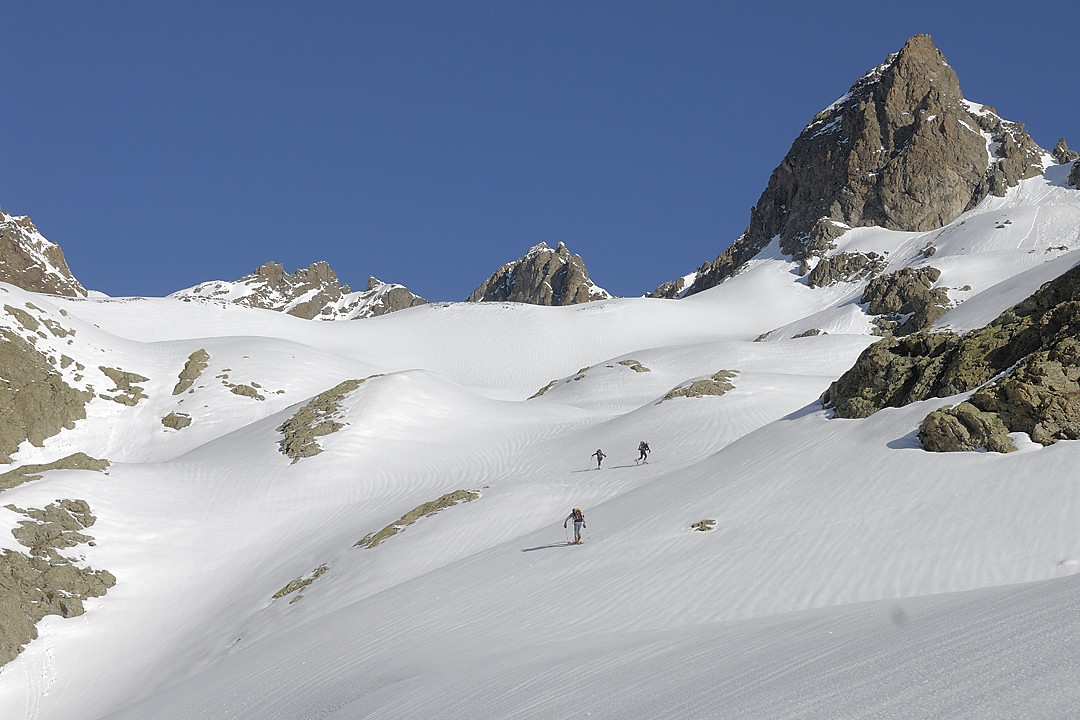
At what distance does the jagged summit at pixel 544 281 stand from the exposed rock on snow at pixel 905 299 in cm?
7520

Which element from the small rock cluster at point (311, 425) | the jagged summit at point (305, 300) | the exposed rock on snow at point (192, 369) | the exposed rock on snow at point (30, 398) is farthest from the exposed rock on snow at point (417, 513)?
the jagged summit at point (305, 300)

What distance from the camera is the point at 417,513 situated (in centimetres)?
2647

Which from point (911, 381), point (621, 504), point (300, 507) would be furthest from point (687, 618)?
point (300, 507)

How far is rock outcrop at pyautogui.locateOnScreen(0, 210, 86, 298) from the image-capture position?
4678 inches

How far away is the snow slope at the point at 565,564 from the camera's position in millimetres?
6512

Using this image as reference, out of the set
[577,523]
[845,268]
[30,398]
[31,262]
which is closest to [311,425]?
[30,398]

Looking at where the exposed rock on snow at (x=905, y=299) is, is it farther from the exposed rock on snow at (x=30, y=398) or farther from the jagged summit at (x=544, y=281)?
the jagged summit at (x=544, y=281)

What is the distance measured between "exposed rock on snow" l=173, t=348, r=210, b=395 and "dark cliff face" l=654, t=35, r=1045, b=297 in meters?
84.0

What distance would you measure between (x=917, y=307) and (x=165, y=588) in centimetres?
7325

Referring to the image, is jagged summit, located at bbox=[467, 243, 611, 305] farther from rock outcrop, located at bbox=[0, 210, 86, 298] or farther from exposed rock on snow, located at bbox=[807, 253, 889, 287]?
rock outcrop, located at bbox=[0, 210, 86, 298]

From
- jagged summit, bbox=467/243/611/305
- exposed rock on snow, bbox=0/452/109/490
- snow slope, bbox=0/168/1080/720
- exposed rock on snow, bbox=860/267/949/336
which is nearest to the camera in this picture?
snow slope, bbox=0/168/1080/720

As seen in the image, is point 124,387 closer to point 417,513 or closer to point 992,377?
point 417,513

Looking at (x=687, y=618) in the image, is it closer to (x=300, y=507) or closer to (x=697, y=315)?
(x=300, y=507)

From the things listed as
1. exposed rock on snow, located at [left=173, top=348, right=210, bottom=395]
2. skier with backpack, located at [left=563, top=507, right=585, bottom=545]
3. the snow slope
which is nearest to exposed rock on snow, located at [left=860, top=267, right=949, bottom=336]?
the snow slope
